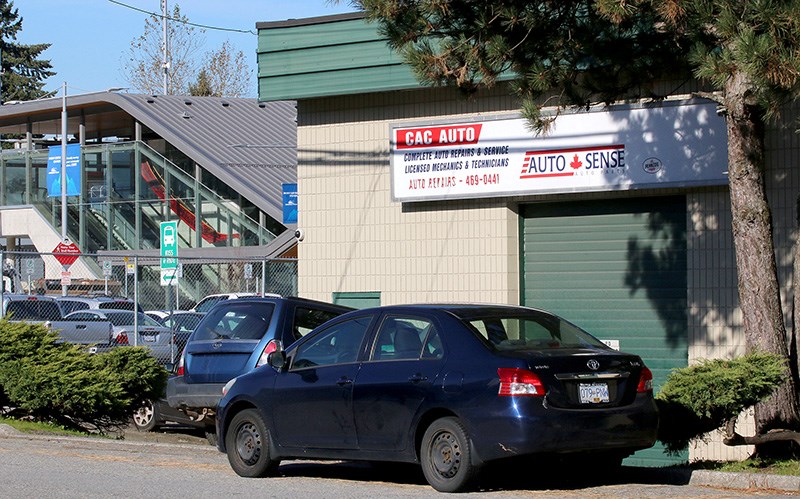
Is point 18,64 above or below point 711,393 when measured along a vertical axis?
above

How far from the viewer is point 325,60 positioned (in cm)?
1764

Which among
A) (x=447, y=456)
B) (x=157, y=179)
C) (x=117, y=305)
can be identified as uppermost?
(x=157, y=179)

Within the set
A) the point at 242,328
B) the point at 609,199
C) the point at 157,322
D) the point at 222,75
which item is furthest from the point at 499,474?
the point at 222,75

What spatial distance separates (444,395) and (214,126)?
124 feet

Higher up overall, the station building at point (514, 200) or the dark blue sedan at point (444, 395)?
the station building at point (514, 200)

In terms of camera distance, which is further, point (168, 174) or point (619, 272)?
point (168, 174)

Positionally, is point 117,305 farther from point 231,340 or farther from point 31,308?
point 231,340

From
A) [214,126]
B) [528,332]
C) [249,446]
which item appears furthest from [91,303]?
[528,332]

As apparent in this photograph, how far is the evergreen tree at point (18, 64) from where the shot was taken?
8438 centimetres

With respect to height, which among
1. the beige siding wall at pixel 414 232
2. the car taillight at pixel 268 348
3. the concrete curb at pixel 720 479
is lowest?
the concrete curb at pixel 720 479

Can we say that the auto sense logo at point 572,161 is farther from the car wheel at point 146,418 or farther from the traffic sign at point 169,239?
the traffic sign at point 169,239

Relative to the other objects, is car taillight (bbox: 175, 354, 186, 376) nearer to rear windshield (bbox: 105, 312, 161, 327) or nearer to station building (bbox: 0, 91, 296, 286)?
rear windshield (bbox: 105, 312, 161, 327)

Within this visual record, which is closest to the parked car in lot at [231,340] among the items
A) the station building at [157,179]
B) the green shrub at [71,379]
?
the green shrub at [71,379]

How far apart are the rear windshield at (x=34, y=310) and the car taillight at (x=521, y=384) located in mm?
16655
